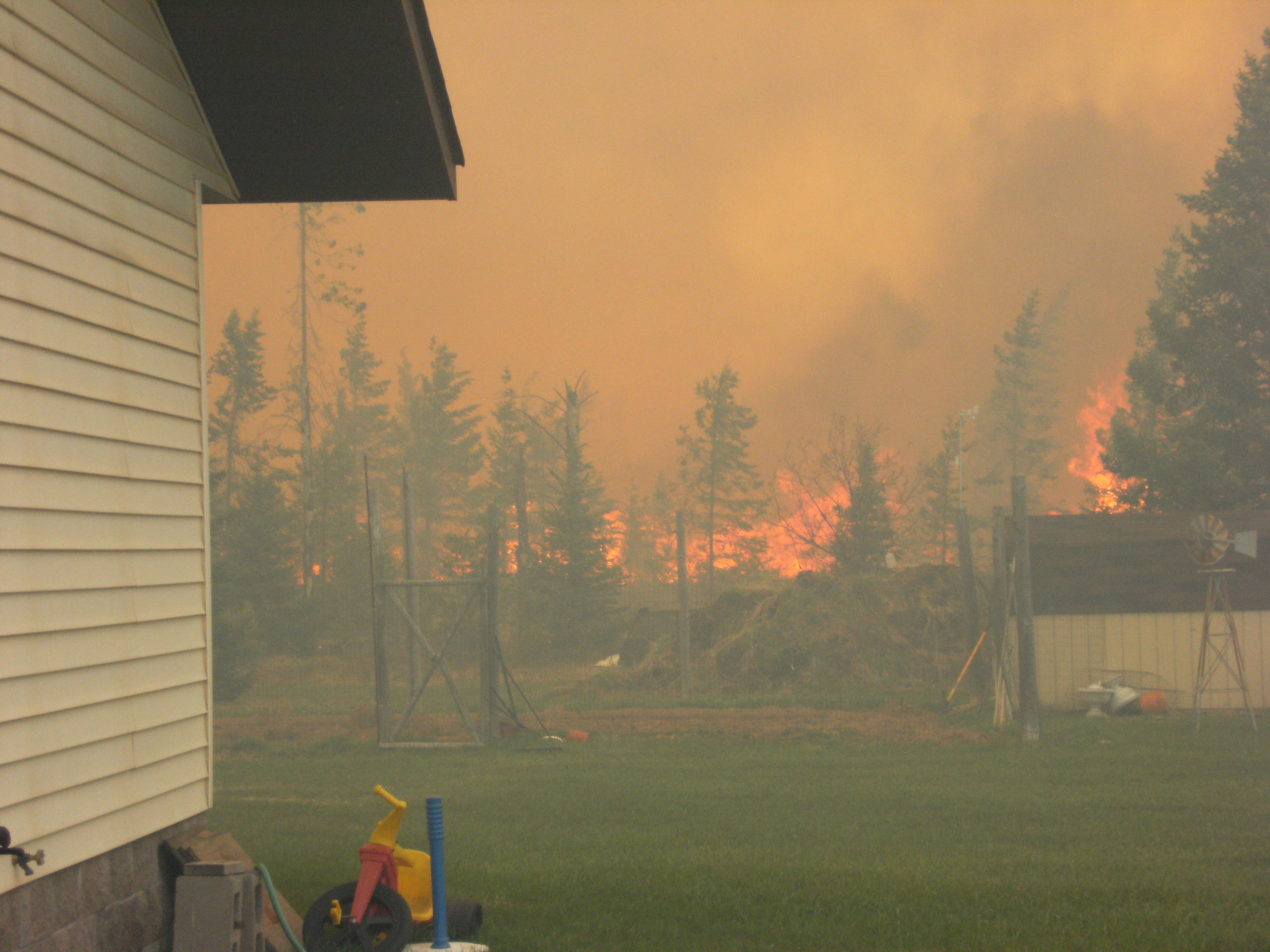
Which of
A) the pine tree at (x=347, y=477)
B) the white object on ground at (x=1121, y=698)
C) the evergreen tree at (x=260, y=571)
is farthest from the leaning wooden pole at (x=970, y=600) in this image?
the evergreen tree at (x=260, y=571)

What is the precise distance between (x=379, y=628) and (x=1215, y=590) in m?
13.0

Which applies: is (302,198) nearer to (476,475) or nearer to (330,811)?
(330,811)

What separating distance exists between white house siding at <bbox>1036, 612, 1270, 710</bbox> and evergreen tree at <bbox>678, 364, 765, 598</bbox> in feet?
109

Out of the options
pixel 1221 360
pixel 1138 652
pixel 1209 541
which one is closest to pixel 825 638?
pixel 1138 652

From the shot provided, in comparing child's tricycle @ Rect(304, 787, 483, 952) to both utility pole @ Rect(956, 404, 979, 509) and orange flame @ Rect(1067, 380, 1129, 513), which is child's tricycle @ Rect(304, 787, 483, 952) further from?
orange flame @ Rect(1067, 380, 1129, 513)

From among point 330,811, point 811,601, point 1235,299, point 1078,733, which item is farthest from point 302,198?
point 1235,299

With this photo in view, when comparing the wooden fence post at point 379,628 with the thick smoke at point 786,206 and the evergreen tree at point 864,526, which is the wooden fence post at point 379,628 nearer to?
the evergreen tree at point 864,526

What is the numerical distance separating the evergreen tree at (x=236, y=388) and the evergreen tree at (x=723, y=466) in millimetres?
21277

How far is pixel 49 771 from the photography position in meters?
4.24

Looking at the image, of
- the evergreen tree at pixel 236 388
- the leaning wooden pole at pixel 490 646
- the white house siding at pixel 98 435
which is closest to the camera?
the white house siding at pixel 98 435

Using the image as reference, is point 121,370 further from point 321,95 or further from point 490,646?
point 490,646

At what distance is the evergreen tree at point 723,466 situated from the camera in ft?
176

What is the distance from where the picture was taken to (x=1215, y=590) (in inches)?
720

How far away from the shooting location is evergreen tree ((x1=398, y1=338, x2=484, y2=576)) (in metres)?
55.5
